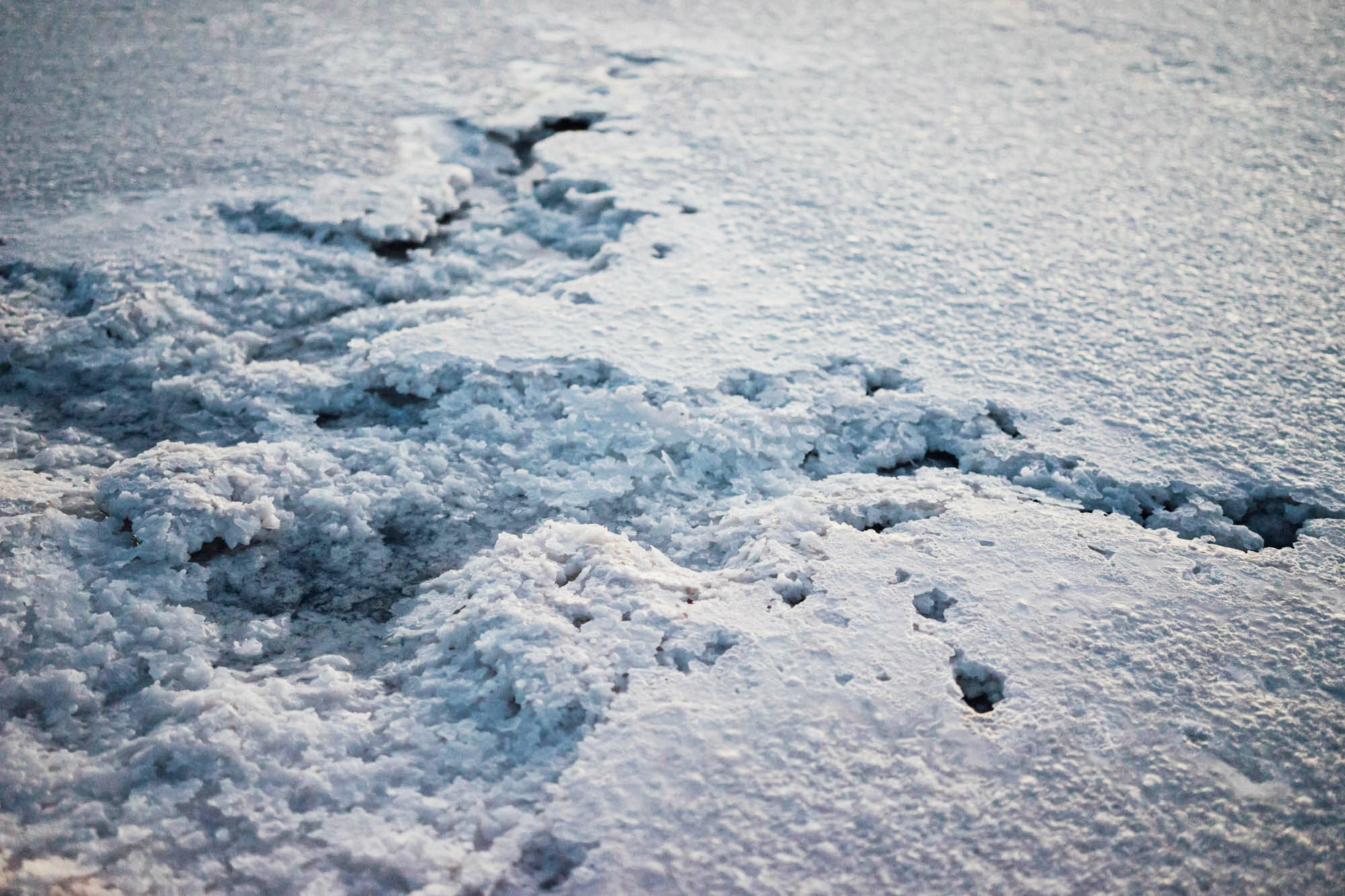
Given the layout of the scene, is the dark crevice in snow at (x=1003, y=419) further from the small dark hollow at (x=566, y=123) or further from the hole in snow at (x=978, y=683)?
the small dark hollow at (x=566, y=123)

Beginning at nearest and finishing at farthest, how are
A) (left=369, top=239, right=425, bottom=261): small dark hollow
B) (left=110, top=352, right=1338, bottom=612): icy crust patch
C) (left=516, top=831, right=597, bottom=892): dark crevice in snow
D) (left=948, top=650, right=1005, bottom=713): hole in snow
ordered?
(left=516, top=831, right=597, bottom=892): dark crevice in snow, (left=948, top=650, right=1005, bottom=713): hole in snow, (left=110, top=352, right=1338, bottom=612): icy crust patch, (left=369, top=239, right=425, bottom=261): small dark hollow

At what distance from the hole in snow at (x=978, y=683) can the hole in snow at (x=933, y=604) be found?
0.26ft

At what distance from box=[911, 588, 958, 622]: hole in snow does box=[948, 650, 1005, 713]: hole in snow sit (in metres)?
0.08

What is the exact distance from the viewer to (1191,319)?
5.90 ft

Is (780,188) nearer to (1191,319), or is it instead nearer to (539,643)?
(1191,319)

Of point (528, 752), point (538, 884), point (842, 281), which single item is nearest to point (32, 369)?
point (528, 752)

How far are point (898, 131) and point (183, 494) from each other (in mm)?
2074

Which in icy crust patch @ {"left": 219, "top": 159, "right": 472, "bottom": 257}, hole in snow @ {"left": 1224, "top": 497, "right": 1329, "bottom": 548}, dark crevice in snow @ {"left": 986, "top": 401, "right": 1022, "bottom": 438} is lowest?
hole in snow @ {"left": 1224, "top": 497, "right": 1329, "bottom": 548}

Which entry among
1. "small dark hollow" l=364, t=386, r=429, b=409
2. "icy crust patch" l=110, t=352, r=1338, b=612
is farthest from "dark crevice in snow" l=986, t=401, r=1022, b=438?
"small dark hollow" l=364, t=386, r=429, b=409

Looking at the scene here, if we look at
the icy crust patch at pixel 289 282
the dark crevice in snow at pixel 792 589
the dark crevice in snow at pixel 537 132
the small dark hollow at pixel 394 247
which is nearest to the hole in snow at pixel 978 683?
the dark crevice in snow at pixel 792 589

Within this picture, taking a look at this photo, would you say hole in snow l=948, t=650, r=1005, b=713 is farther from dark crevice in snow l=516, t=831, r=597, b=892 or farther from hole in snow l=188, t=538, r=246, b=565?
hole in snow l=188, t=538, r=246, b=565

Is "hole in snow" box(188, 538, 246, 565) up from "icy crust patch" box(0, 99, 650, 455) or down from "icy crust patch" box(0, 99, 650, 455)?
down

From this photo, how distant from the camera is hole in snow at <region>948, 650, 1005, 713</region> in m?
1.08

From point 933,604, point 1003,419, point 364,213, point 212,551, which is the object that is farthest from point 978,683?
point 364,213
